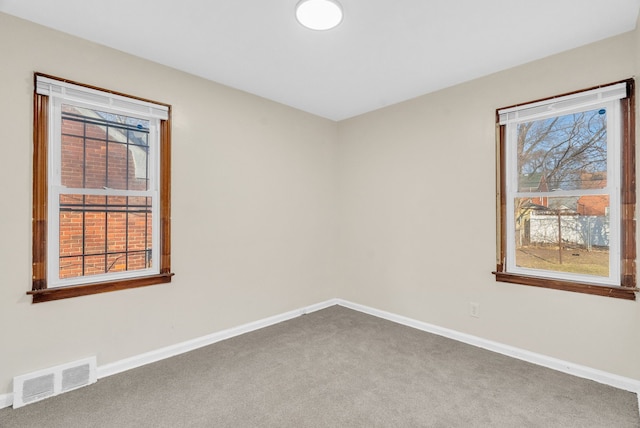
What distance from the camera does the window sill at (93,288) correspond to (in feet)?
7.21

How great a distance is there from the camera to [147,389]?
2275 mm

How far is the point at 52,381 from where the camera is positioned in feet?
7.20

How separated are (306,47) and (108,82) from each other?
1622 mm

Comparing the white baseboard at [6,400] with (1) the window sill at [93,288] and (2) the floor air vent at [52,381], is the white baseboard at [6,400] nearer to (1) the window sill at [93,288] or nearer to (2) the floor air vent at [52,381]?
(2) the floor air vent at [52,381]

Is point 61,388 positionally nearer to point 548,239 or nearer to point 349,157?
point 349,157

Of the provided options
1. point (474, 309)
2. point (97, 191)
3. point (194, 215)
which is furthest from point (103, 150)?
point (474, 309)

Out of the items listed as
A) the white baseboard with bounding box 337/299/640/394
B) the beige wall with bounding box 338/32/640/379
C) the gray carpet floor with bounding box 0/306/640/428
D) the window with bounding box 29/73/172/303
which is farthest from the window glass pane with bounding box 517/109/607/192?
the window with bounding box 29/73/172/303

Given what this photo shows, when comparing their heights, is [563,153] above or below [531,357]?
above

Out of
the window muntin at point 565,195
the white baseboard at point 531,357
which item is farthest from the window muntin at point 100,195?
the window muntin at point 565,195

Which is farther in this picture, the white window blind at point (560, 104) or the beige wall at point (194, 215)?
the white window blind at point (560, 104)

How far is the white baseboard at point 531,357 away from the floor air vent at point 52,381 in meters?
2.95

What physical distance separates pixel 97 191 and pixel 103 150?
0.36 metres

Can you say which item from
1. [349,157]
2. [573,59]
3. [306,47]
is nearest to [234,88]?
[306,47]

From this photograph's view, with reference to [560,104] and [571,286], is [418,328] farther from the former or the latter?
[560,104]
